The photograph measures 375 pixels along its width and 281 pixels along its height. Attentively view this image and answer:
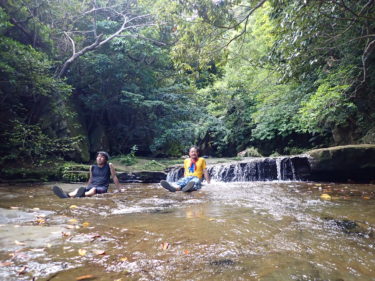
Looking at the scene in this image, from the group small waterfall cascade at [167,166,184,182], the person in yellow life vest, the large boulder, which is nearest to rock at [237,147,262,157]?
small waterfall cascade at [167,166,184,182]

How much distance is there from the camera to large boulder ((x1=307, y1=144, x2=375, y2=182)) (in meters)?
7.73

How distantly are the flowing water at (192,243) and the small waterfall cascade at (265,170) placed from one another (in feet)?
15.8

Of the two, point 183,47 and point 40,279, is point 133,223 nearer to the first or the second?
point 40,279

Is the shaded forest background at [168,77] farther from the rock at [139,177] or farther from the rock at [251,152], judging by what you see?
the rock at [139,177]

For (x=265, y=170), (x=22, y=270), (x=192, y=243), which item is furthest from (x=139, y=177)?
(x=22, y=270)

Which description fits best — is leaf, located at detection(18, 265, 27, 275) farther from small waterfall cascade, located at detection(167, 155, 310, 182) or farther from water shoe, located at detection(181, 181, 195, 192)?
small waterfall cascade, located at detection(167, 155, 310, 182)

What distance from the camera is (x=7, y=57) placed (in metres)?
8.35

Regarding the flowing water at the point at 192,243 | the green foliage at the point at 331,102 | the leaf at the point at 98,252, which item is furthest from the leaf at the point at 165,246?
the green foliage at the point at 331,102

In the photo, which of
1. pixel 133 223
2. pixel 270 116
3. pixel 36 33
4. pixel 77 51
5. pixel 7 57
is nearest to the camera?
pixel 133 223

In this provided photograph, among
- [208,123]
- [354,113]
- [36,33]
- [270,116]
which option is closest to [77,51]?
[36,33]

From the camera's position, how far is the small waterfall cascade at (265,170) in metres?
9.19

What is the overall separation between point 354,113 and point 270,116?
418cm

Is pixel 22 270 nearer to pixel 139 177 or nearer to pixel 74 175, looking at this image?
pixel 74 175

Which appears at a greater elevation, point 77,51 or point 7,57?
point 77,51
